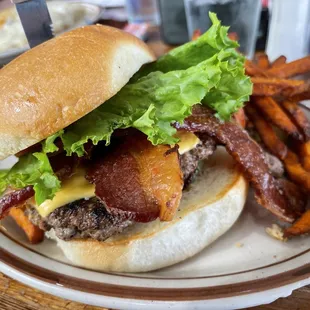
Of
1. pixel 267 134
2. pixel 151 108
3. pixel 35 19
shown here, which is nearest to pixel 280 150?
pixel 267 134

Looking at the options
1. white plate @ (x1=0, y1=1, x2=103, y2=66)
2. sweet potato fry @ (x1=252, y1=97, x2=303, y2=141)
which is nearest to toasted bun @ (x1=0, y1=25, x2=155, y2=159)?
sweet potato fry @ (x1=252, y1=97, x2=303, y2=141)

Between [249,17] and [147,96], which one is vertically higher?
[147,96]

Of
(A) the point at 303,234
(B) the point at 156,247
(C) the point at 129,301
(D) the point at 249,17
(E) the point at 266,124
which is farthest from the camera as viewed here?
(D) the point at 249,17

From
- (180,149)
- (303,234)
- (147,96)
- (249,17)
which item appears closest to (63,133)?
(147,96)

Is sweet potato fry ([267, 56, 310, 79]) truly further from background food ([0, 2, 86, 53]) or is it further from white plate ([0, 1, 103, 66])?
background food ([0, 2, 86, 53])

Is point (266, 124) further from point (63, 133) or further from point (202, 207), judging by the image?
point (63, 133)

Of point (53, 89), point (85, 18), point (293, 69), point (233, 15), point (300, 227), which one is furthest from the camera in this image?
point (85, 18)

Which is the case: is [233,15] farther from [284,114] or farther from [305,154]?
[305,154]
